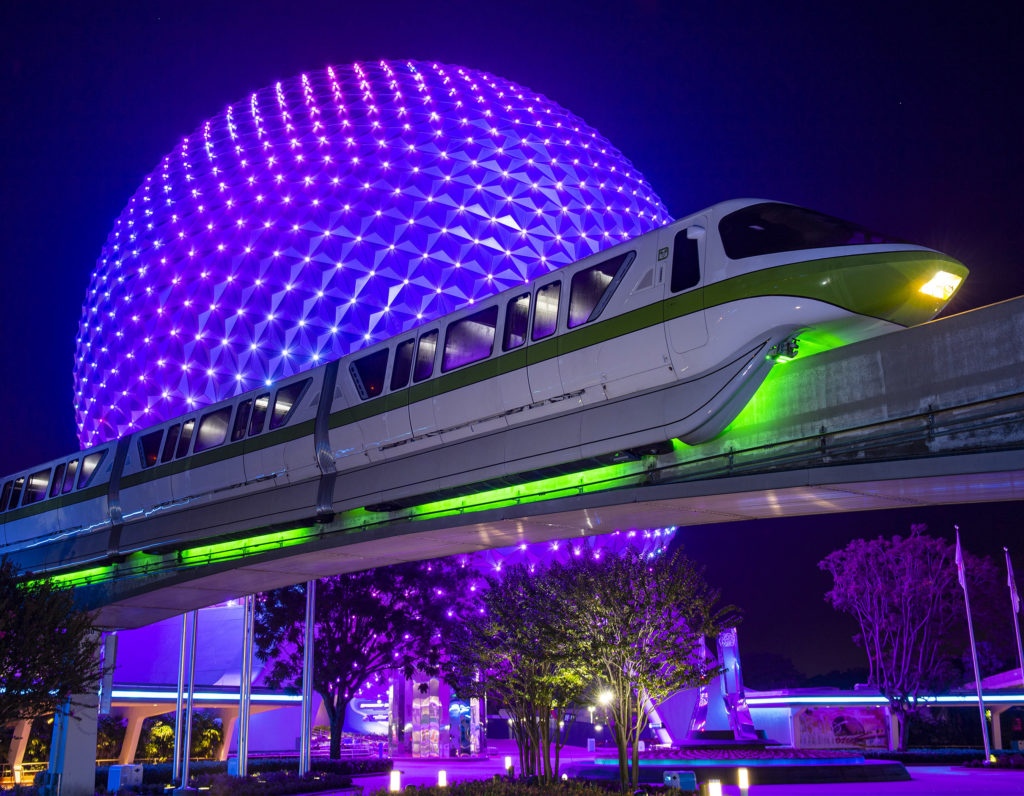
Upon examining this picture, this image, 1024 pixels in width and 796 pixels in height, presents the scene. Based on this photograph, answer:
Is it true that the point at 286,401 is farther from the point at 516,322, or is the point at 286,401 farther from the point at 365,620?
the point at 365,620

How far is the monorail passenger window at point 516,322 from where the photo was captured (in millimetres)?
17797

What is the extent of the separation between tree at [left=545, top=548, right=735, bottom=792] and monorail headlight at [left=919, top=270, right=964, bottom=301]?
858 centimetres

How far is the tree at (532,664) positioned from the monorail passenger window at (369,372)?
20.2 feet

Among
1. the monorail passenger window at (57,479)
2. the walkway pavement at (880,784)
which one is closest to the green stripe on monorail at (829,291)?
the walkway pavement at (880,784)

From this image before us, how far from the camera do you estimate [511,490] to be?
61.3 feet

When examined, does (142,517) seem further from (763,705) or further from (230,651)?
(763,705)

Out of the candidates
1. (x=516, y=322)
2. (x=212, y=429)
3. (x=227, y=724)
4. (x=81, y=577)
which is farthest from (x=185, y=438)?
(x=227, y=724)

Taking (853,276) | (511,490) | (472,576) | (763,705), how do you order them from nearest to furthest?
(853,276)
(511,490)
(472,576)
(763,705)

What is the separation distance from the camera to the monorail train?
14055 millimetres

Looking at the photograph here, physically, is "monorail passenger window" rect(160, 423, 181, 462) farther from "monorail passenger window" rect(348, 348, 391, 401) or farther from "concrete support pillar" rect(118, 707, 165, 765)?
"concrete support pillar" rect(118, 707, 165, 765)

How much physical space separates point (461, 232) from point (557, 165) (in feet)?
26.6

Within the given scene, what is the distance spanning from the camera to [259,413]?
24.0m

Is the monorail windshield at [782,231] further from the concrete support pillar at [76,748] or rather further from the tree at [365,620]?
the tree at [365,620]

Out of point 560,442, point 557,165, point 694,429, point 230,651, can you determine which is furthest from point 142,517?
point 230,651
